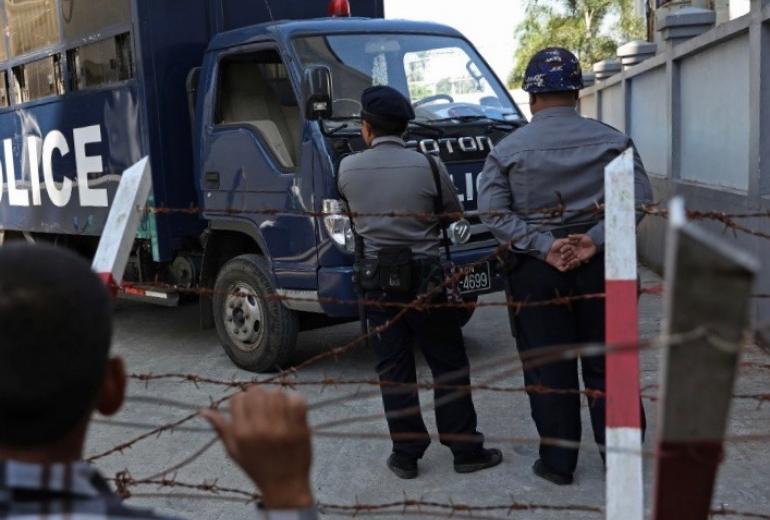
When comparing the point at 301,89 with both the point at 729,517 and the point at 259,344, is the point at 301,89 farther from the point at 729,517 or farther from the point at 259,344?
the point at 729,517

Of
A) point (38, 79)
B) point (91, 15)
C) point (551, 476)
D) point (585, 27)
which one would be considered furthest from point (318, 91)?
point (585, 27)

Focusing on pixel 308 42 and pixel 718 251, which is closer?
pixel 718 251

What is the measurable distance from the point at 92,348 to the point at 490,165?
305 centimetres

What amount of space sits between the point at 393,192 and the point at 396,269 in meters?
0.34

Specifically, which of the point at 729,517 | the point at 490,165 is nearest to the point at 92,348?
the point at 490,165

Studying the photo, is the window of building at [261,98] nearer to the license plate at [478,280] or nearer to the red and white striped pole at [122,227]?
the license plate at [478,280]

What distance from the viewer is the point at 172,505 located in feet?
14.3

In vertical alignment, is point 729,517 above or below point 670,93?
below

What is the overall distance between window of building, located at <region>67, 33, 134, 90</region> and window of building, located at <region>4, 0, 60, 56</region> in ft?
1.33

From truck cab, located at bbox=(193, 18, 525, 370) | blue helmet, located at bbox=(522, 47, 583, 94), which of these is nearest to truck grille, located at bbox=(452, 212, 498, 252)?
truck cab, located at bbox=(193, 18, 525, 370)

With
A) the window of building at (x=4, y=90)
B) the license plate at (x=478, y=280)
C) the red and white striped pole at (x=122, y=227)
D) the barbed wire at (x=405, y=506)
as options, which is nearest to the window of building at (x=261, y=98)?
the license plate at (x=478, y=280)

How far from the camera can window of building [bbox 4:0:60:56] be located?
8031mm

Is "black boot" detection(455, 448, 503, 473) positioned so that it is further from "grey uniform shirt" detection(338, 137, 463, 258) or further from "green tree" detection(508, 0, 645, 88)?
"green tree" detection(508, 0, 645, 88)

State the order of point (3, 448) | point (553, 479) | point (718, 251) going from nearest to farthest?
point (718, 251)
point (3, 448)
point (553, 479)
